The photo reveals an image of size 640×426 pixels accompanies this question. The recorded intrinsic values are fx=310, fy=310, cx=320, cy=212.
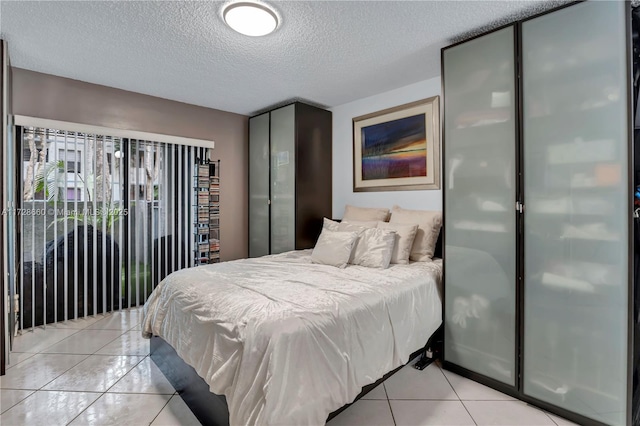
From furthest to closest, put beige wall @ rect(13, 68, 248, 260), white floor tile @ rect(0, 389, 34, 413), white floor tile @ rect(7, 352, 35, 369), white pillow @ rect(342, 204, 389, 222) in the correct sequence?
1. white pillow @ rect(342, 204, 389, 222)
2. beige wall @ rect(13, 68, 248, 260)
3. white floor tile @ rect(7, 352, 35, 369)
4. white floor tile @ rect(0, 389, 34, 413)

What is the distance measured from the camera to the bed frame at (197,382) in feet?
5.32

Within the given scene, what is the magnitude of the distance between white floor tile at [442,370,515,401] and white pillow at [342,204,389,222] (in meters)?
1.57

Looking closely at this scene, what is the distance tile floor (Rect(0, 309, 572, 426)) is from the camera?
178 cm

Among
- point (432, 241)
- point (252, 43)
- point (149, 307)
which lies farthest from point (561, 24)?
point (149, 307)

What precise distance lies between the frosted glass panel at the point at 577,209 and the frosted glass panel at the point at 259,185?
9.58ft

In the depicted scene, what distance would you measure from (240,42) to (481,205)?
2128mm

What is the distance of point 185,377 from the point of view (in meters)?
1.92

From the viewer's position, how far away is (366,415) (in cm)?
183

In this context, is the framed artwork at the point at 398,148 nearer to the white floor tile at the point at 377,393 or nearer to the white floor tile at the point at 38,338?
the white floor tile at the point at 377,393

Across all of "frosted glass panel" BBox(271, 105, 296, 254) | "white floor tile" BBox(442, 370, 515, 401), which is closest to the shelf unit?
"frosted glass panel" BBox(271, 105, 296, 254)

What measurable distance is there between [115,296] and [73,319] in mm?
402

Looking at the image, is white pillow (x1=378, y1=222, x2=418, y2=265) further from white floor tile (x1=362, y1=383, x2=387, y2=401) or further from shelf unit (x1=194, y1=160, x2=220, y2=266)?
shelf unit (x1=194, y1=160, x2=220, y2=266)

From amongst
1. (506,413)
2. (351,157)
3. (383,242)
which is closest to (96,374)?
(383,242)

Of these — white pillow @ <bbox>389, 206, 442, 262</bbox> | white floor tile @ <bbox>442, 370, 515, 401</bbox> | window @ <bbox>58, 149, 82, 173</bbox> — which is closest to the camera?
white floor tile @ <bbox>442, 370, 515, 401</bbox>
